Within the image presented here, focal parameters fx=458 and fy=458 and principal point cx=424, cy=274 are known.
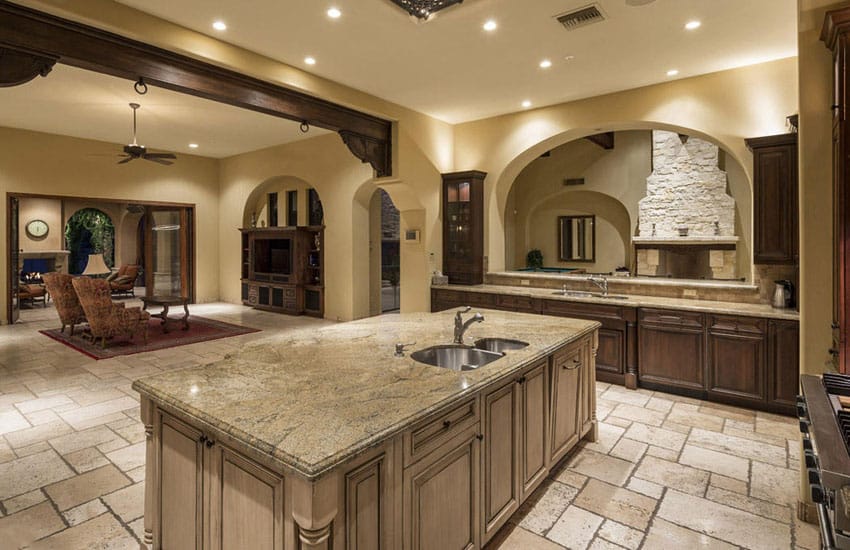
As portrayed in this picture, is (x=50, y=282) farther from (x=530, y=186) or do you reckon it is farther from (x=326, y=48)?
(x=530, y=186)

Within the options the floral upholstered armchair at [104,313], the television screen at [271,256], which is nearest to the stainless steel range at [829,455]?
the floral upholstered armchair at [104,313]

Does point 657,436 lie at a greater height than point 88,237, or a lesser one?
lesser

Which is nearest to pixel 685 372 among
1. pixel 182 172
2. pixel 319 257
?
pixel 319 257

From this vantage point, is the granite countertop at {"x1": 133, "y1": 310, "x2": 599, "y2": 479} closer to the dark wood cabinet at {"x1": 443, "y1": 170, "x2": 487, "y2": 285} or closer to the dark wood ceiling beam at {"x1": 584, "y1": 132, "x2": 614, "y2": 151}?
the dark wood cabinet at {"x1": 443, "y1": 170, "x2": 487, "y2": 285}

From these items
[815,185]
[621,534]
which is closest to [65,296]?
[621,534]

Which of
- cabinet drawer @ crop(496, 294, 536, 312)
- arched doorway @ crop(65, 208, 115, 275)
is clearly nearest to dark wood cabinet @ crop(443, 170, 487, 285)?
cabinet drawer @ crop(496, 294, 536, 312)

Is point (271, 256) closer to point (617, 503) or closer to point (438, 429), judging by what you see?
point (617, 503)

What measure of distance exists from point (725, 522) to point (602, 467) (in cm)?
73

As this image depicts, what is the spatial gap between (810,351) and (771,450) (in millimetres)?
1275

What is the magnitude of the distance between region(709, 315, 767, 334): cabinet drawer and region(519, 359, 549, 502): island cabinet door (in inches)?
98.5

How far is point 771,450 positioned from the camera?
3.28m

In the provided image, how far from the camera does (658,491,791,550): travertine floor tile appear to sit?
89.3 inches

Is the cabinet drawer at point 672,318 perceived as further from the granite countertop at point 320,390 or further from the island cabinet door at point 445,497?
the island cabinet door at point 445,497

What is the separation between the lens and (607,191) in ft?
33.1
